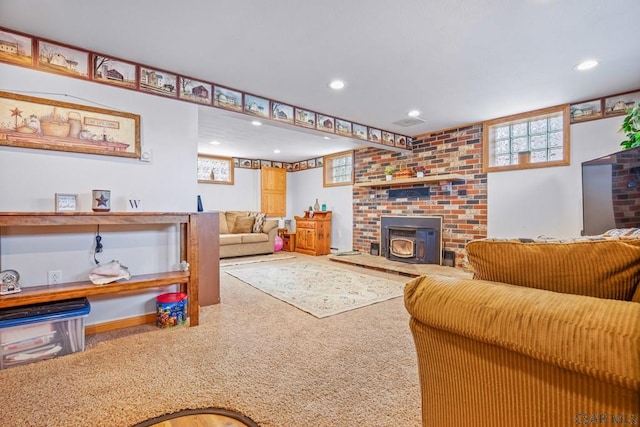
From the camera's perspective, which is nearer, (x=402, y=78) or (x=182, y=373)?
(x=182, y=373)

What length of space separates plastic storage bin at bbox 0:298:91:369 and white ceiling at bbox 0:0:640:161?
6.48ft

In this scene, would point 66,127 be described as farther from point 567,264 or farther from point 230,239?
point 230,239

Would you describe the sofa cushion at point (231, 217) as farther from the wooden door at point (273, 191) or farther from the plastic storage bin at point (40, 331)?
the plastic storage bin at point (40, 331)

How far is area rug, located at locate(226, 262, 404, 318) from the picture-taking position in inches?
120

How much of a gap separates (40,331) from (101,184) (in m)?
1.12

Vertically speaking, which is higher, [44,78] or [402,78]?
[402,78]

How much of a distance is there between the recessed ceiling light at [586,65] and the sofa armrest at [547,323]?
9.57 ft

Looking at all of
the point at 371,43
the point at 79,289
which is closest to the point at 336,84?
the point at 371,43

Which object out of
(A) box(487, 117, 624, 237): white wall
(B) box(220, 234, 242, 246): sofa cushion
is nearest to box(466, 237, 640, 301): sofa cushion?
(A) box(487, 117, 624, 237): white wall

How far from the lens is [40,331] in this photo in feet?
6.40

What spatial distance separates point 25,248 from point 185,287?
1160 millimetres

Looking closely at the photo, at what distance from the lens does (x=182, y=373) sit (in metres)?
1.77

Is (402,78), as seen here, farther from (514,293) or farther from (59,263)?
(59,263)

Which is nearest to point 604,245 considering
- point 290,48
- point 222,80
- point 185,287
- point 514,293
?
point 514,293
